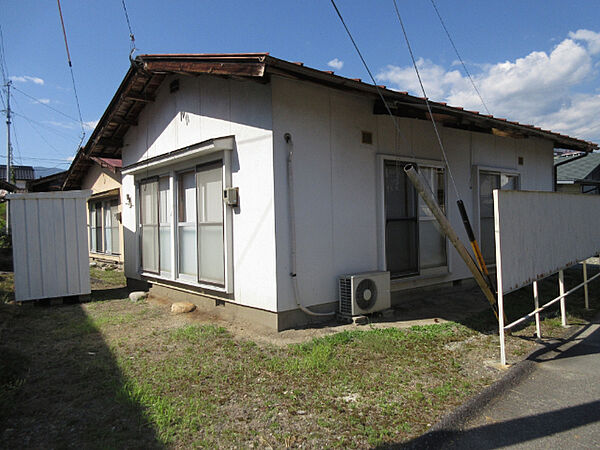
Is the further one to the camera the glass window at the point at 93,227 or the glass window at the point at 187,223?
the glass window at the point at 93,227

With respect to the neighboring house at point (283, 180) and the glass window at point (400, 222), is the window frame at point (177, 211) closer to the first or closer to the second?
the neighboring house at point (283, 180)

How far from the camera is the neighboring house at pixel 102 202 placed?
1087 cm

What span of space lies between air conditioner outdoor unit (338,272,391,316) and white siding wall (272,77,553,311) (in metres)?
0.18

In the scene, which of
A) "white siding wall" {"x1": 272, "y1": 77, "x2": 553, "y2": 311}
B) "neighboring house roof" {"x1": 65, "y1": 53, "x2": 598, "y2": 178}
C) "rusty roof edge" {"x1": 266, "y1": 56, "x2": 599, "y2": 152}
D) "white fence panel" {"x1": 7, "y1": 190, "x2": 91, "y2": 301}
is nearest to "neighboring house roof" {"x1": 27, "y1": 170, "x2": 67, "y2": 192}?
"neighboring house roof" {"x1": 65, "y1": 53, "x2": 598, "y2": 178}

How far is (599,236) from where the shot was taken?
641cm

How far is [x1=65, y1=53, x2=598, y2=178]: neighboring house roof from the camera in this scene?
437 centimetres

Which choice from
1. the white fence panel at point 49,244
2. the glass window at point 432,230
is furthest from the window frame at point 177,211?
the glass window at point 432,230

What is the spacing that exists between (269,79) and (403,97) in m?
1.78

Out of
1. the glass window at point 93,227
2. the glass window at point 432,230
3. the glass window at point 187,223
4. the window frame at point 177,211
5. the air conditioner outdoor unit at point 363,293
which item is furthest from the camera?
the glass window at point 93,227

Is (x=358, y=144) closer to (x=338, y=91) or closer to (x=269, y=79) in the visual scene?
(x=338, y=91)

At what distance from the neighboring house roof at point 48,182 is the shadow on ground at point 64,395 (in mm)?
11060

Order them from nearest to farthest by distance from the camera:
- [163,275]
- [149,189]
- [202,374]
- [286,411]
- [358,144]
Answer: [286,411], [202,374], [358,144], [163,275], [149,189]

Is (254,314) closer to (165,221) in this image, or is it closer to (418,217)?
(165,221)

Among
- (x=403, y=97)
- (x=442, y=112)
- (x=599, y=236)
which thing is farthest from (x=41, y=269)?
(x=599, y=236)
